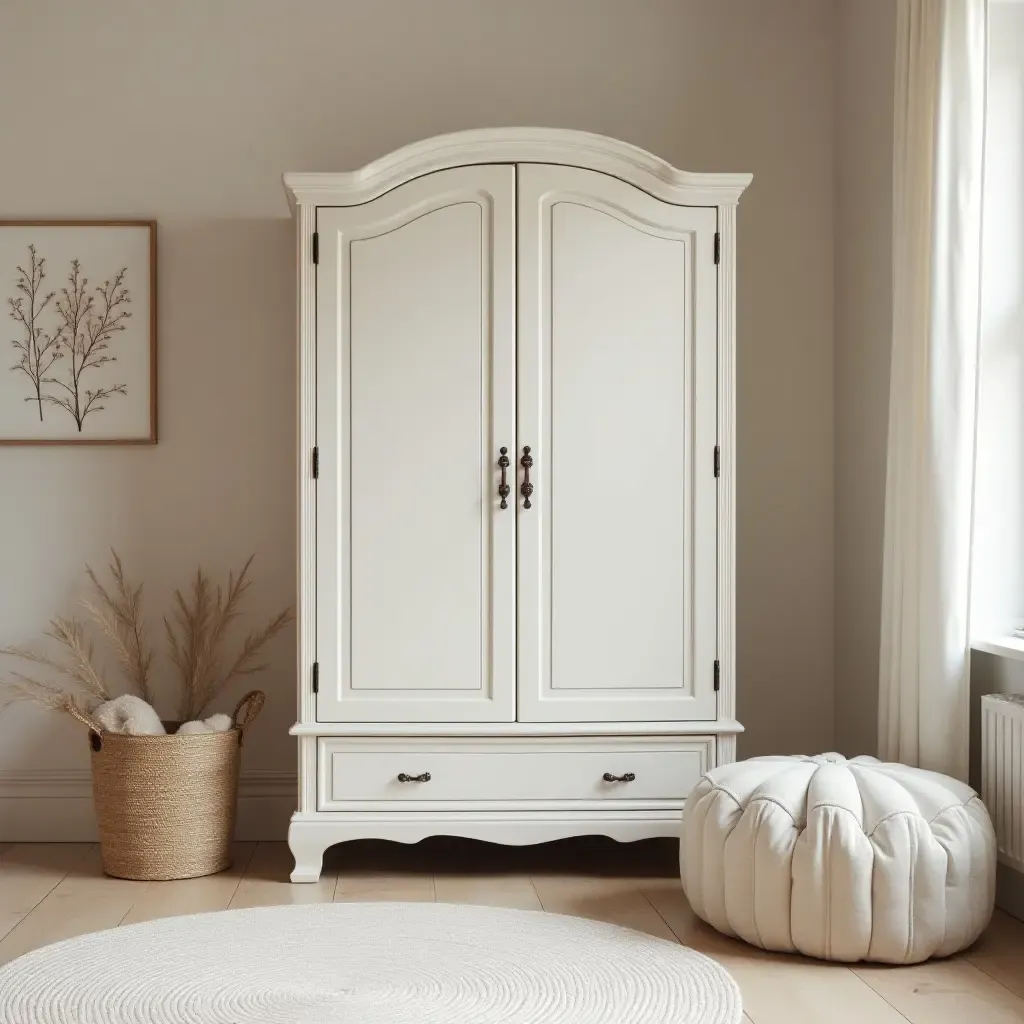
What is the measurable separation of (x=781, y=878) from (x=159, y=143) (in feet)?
8.74

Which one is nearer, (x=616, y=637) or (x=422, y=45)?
(x=616, y=637)

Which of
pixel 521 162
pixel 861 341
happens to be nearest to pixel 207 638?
pixel 521 162

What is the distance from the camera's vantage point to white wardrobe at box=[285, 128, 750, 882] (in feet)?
9.70

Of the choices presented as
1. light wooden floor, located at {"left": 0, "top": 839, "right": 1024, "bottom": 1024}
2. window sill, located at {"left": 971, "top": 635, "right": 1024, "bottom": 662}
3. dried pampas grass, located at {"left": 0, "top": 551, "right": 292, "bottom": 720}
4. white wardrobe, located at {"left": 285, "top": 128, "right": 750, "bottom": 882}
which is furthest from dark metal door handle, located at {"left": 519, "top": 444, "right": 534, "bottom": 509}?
window sill, located at {"left": 971, "top": 635, "right": 1024, "bottom": 662}

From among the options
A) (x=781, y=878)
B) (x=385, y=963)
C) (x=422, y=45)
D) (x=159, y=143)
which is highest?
(x=422, y=45)

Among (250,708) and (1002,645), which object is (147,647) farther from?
(1002,645)

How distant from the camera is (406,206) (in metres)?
2.97

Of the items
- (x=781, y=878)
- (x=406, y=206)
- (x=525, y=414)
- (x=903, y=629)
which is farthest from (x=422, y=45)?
(x=781, y=878)

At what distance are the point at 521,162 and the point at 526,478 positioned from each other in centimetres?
80

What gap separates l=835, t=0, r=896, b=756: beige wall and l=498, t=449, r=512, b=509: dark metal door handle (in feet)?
3.50

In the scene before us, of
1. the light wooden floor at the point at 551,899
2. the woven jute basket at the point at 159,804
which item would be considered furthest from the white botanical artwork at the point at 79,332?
the light wooden floor at the point at 551,899

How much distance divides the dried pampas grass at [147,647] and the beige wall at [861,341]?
5.42 feet

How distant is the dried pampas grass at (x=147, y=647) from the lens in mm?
3324

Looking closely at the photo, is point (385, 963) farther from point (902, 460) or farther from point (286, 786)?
point (902, 460)
